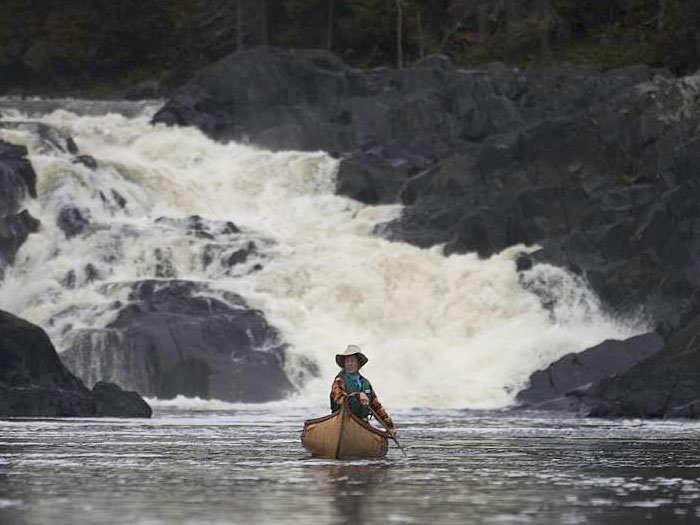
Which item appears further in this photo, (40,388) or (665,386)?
(665,386)

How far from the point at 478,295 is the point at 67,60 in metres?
45.6

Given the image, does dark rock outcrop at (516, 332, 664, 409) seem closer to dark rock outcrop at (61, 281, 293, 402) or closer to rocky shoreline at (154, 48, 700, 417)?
rocky shoreline at (154, 48, 700, 417)

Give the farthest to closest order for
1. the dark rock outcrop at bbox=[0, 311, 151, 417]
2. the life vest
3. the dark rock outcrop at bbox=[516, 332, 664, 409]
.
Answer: the dark rock outcrop at bbox=[516, 332, 664, 409], the dark rock outcrop at bbox=[0, 311, 151, 417], the life vest

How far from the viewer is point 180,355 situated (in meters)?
56.2

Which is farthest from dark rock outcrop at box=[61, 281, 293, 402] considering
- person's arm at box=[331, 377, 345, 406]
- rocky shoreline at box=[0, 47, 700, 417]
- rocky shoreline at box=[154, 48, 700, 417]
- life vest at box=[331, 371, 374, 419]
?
person's arm at box=[331, 377, 345, 406]

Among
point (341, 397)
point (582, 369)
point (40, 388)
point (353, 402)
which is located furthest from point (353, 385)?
point (582, 369)

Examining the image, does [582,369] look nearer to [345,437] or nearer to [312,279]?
[312,279]

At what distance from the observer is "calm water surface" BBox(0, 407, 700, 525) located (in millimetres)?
18875

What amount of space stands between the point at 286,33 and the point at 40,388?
198ft

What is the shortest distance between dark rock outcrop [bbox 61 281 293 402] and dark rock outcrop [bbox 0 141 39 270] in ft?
31.6

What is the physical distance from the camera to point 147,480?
907 inches

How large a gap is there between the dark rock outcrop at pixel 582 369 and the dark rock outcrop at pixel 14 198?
2204cm

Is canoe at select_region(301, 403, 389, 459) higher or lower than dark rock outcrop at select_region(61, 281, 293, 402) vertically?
lower

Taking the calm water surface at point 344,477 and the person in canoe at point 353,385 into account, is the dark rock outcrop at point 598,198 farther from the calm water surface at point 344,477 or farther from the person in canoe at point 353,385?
the person in canoe at point 353,385
